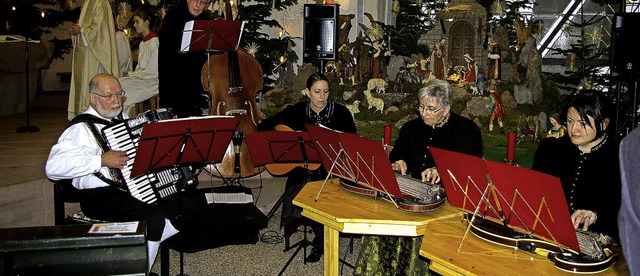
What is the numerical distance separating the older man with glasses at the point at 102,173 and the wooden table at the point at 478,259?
1657 mm

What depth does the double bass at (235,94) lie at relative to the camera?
5.51 m

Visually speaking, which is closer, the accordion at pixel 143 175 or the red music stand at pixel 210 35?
the accordion at pixel 143 175

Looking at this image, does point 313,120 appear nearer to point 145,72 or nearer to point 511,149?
point 511,149

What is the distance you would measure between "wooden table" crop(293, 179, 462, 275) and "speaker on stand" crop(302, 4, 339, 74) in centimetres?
281

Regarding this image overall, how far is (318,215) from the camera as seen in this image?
347 centimetres

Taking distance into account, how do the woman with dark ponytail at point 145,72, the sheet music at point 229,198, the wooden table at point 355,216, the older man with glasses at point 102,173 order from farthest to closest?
the woman with dark ponytail at point 145,72 < the sheet music at point 229,198 < the older man with glasses at point 102,173 < the wooden table at point 355,216

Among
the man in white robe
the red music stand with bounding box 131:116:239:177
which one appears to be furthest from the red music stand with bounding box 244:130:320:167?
the man in white robe

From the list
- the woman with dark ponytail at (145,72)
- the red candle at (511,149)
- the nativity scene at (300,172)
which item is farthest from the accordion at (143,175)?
the woman with dark ponytail at (145,72)

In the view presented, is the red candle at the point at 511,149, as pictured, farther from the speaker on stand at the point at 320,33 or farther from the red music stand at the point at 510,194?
the speaker on stand at the point at 320,33

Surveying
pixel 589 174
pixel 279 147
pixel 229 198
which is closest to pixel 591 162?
pixel 589 174

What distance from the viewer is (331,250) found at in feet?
11.8

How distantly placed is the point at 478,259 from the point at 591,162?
1207 millimetres

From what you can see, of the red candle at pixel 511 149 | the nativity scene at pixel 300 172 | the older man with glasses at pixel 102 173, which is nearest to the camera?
the nativity scene at pixel 300 172

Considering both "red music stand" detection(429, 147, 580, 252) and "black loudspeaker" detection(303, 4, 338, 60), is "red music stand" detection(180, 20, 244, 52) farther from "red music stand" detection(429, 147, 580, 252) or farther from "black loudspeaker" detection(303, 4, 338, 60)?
"red music stand" detection(429, 147, 580, 252)
